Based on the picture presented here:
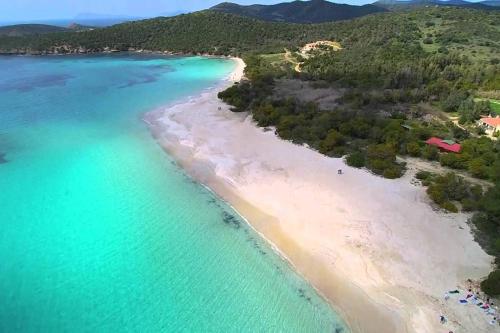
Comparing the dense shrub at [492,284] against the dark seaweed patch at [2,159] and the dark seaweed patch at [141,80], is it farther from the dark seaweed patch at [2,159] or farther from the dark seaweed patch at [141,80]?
the dark seaweed patch at [141,80]

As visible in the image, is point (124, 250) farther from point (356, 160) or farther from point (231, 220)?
point (356, 160)

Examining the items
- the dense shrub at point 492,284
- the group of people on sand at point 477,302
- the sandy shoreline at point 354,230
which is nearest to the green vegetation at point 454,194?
the sandy shoreline at point 354,230

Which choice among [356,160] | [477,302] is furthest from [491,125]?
[477,302]

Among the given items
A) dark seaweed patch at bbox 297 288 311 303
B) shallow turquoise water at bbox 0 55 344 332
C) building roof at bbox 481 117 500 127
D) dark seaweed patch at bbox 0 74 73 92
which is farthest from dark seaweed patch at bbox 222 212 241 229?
dark seaweed patch at bbox 0 74 73 92

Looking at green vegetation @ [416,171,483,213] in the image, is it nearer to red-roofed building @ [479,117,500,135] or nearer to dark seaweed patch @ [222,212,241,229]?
dark seaweed patch @ [222,212,241,229]

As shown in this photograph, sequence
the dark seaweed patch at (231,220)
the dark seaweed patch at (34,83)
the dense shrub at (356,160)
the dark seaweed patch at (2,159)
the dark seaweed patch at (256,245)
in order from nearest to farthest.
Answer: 1. the dark seaweed patch at (256,245)
2. the dark seaweed patch at (231,220)
3. the dense shrub at (356,160)
4. the dark seaweed patch at (2,159)
5. the dark seaweed patch at (34,83)

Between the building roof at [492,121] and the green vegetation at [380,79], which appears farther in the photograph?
the building roof at [492,121]

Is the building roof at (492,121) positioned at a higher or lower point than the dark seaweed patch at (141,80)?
lower
